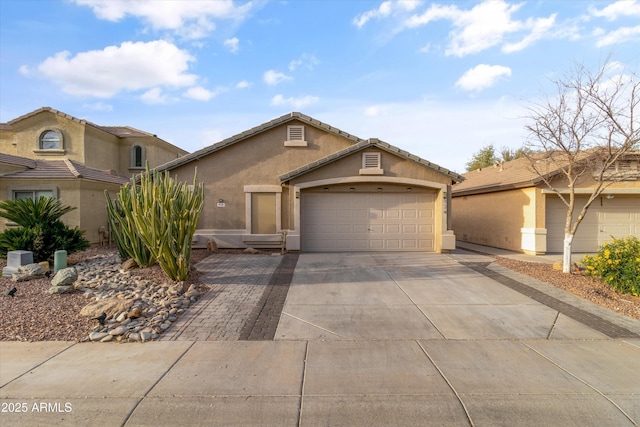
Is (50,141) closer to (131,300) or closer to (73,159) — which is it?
(73,159)

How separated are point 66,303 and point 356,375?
5.76 meters

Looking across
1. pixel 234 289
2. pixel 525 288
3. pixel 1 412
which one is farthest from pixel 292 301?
pixel 525 288

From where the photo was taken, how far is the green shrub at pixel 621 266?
764 cm

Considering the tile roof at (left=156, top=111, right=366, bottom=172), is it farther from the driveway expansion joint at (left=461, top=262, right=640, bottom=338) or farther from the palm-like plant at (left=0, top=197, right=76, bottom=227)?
the driveway expansion joint at (left=461, top=262, right=640, bottom=338)

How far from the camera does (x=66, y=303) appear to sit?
6691 mm

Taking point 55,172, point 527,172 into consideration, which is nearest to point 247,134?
point 55,172

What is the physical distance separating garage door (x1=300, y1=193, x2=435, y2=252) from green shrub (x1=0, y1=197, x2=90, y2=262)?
786 cm

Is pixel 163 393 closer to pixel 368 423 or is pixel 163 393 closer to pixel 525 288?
pixel 368 423

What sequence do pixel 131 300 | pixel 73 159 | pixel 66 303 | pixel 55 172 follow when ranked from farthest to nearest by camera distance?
pixel 73 159 → pixel 55 172 → pixel 66 303 → pixel 131 300

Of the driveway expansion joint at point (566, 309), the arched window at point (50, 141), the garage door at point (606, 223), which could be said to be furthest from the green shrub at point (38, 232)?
the garage door at point (606, 223)

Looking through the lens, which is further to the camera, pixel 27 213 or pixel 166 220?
pixel 27 213

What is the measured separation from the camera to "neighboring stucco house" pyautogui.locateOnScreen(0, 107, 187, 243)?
1459 cm

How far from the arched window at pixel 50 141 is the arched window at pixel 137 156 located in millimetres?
4203

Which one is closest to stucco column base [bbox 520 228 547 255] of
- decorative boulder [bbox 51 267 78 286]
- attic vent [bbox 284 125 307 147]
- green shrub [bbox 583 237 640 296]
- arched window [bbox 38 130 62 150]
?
green shrub [bbox 583 237 640 296]
